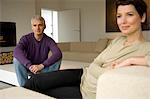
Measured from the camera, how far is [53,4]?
8.29 m

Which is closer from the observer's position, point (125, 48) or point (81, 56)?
point (125, 48)

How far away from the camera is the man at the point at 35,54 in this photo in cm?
213

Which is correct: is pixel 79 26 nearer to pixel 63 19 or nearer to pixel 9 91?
pixel 63 19

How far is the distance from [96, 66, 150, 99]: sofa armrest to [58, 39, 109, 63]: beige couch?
429 centimetres

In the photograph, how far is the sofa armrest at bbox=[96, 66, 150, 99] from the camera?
2.19 ft

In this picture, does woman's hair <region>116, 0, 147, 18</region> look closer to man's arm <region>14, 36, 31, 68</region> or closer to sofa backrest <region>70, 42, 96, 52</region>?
man's arm <region>14, 36, 31, 68</region>

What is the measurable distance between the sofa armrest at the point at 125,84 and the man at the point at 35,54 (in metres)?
1.39

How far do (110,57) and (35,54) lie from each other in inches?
52.3

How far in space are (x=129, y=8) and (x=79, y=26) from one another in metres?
6.84

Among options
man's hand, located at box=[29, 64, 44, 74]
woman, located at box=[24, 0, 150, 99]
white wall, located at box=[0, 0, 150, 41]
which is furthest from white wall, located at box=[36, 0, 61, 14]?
woman, located at box=[24, 0, 150, 99]

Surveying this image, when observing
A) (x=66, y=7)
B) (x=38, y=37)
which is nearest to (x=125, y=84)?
(x=38, y=37)

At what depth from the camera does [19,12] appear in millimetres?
7078

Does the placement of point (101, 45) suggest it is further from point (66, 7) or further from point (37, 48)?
point (37, 48)

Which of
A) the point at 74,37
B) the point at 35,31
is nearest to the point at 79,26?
the point at 74,37
